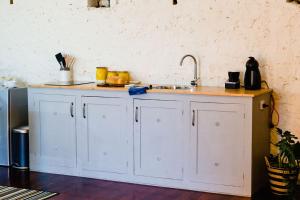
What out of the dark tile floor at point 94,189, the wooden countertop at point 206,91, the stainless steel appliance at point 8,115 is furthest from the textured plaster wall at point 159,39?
the dark tile floor at point 94,189

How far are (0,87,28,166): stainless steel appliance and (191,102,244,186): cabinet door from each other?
2.01 metres

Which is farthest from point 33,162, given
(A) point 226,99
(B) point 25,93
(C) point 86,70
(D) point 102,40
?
(A) point 226,99

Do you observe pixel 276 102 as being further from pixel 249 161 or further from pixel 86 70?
pixel 86 70

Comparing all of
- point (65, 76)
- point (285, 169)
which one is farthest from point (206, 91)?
point (65, 76)

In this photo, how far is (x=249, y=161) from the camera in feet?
13.2

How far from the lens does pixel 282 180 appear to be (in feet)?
13.3

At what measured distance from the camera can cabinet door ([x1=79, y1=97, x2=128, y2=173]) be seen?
14.8 ft

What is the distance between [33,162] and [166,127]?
1540 mm

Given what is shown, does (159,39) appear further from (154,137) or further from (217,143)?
(217,143)

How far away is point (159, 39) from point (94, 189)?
162cm

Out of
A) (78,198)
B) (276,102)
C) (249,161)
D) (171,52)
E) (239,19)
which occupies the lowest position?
(78,198)

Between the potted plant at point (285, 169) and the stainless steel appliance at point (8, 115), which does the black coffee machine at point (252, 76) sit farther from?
the stainless steel appliance at point (8, 115)

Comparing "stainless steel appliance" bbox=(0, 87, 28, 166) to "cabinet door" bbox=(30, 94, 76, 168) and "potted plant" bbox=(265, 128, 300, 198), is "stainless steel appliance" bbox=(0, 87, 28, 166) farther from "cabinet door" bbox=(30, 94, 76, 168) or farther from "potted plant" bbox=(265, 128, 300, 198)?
"potted plant" bbox=(265, 128, 300, 198)

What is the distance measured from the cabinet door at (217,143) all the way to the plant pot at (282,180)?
29 cm
